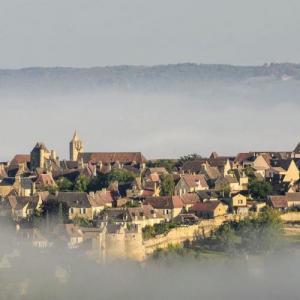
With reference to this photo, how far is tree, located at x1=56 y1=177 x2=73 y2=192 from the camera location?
53.0 m

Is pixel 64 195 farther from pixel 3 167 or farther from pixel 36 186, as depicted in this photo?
pixel 3 167

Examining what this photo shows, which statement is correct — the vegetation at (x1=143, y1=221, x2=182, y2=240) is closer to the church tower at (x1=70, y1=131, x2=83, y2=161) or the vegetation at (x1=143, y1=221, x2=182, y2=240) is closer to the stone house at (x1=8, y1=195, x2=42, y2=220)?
the stone house at (x1=8, y1=195, x2=42, y2=220)

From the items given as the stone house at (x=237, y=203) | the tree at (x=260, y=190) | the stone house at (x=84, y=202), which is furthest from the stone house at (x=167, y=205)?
the tree at (x=260, y=190)

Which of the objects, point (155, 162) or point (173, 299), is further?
point (155, 162)

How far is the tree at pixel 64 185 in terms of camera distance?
2088 inches

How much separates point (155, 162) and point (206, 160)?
2.49 meters

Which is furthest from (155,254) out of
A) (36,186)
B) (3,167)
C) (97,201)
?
(3,167)

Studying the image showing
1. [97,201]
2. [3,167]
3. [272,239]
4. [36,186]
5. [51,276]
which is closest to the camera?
[51,276]

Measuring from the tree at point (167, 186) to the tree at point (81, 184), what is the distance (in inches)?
98.1

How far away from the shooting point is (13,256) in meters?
43.8

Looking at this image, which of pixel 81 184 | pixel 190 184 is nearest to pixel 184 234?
pixel 190 184

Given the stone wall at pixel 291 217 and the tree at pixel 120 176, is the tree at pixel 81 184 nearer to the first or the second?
the tree at pixel 120 176

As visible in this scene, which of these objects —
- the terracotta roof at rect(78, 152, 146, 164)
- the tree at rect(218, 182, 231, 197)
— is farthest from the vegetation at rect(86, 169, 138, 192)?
the terracotta roof at rect(78, 152, 146, 164)

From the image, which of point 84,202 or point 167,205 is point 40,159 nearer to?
point 84,202
